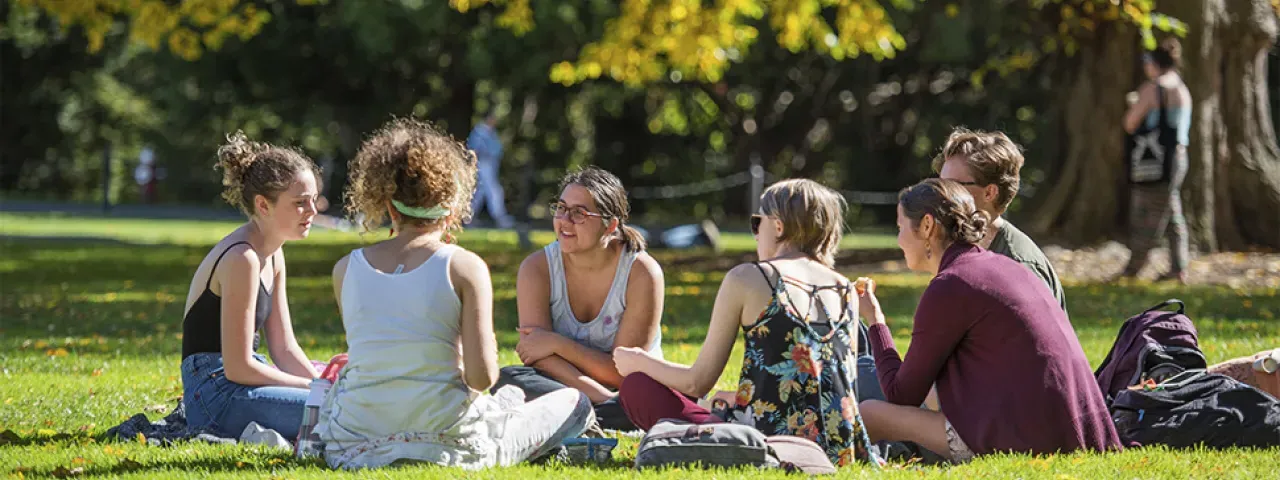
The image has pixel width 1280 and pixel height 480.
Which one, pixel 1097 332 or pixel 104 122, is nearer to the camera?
pixel 1097 332

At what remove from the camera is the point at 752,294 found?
4.98 meters

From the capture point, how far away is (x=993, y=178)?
5.97 meters

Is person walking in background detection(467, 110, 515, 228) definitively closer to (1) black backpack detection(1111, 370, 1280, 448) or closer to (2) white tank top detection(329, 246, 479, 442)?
(1) black backpack detection(1111, 370, 1280, 448)

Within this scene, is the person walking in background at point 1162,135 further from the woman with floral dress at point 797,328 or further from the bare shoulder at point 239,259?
the bare shoulder at point 239,259

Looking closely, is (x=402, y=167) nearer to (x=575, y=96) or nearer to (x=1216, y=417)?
(x=1216, y=417)

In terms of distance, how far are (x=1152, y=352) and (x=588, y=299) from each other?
235cm

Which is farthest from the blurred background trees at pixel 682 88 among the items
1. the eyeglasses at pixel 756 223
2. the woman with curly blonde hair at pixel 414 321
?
the woman with curly blonde hair at pixel 414 321

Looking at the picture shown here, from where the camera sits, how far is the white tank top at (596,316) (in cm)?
624

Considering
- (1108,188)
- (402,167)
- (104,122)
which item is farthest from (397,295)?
(104,122)

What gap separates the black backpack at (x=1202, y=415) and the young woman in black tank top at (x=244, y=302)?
3.21 m

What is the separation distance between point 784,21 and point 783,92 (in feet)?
58.2

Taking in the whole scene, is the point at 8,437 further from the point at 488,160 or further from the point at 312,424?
the point at 488,160

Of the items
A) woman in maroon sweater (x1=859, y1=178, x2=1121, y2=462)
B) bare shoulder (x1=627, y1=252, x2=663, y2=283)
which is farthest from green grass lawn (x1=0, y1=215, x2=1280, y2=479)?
bare shoulder (x1=627, y1=252, x2=663, y2=283)

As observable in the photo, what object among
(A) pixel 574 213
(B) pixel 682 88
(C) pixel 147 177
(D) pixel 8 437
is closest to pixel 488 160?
(B) pixel 682 88
